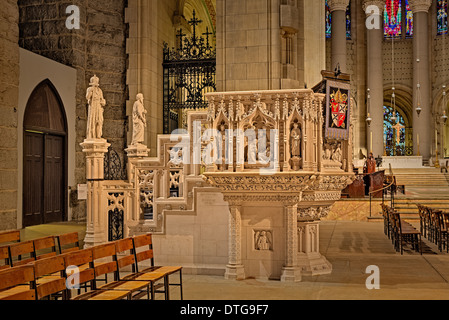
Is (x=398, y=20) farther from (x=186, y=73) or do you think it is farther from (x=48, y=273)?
(x=48, y=273)

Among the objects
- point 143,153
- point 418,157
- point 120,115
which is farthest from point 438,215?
point 418,157

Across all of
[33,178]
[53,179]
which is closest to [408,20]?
[53,179]

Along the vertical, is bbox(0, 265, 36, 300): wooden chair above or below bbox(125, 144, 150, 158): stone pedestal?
below

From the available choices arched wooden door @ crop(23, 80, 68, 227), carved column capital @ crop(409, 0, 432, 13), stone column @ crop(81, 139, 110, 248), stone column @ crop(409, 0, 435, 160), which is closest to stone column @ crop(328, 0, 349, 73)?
carved column capital @ crop(409, 0, 432, 13)

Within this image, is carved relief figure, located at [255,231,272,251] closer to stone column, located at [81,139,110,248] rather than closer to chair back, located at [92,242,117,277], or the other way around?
chair back, located at [92,242,117,277]

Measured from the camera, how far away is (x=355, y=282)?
22.9ft

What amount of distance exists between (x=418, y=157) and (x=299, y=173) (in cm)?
2449

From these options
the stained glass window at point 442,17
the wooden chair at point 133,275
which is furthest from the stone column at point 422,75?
the wooden chair at point 133,275

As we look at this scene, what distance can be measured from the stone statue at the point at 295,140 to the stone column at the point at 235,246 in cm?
109

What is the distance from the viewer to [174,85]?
1630 cm

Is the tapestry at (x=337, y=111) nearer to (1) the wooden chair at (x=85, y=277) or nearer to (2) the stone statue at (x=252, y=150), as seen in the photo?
(2) the stone statue at (x=252, y=150)

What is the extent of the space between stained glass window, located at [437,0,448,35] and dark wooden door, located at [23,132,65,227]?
27.6 m

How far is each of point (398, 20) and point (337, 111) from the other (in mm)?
30113

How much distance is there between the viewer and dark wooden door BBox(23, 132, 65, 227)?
12.8 meters
